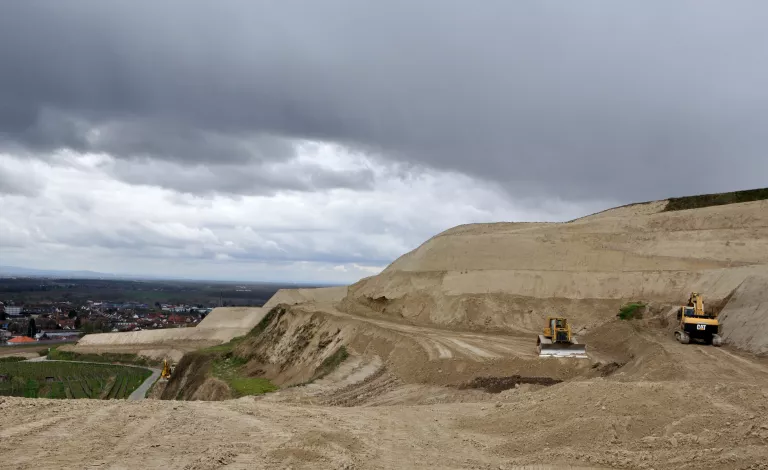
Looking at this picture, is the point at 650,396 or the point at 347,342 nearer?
the point at 650,396

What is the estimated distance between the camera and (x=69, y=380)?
190 feet

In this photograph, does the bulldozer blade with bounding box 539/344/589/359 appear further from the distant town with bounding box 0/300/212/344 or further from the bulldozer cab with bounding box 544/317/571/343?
the distant town with bounding box 0/300/212/344

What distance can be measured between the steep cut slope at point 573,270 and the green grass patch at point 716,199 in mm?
13114

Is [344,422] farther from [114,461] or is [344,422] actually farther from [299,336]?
[299,336]

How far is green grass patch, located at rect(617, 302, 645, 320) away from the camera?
99.9 ft

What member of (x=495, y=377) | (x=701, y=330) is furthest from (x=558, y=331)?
(x=701, y=330)

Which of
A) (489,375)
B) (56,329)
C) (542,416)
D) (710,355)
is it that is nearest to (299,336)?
(489,375)

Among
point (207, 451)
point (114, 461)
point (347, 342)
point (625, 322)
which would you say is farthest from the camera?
point (347, 342)

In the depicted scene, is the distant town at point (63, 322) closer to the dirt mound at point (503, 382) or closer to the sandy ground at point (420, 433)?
the dirt mound at point (503, 382)

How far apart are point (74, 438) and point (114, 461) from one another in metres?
1.43

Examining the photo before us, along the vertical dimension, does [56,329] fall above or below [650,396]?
below

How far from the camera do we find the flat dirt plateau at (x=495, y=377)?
32.5 feet

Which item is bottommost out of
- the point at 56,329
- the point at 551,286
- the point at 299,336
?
the point at 56,329

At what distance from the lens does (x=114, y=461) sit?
29.2 feet
